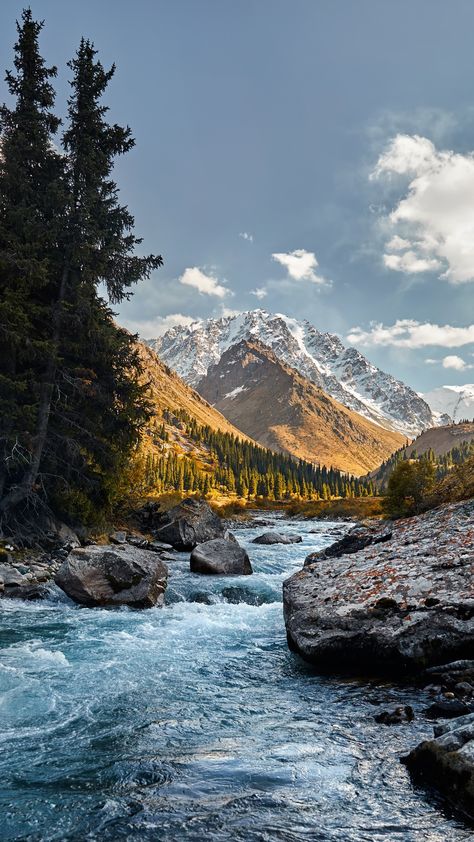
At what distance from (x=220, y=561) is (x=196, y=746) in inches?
718

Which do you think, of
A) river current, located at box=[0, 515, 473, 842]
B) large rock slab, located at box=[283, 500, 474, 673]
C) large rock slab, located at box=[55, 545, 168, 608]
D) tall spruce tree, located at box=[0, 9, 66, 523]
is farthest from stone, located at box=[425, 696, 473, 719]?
tall spruce tree, located at box=[0, 9, 66, 523]

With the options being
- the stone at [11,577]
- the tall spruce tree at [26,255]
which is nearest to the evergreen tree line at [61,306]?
the tall spruce tree at [26,255]

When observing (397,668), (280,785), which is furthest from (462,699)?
(280,785)

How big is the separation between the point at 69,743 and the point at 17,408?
19515 millimetres

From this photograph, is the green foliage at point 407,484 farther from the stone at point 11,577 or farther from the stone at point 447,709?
the stone at point 447,709

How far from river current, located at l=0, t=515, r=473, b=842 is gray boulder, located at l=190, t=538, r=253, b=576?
440 inches

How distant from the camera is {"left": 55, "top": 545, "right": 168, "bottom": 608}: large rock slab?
17016 millimetres

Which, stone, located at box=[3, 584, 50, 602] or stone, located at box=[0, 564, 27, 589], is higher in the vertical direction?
stone, located at box=[0, 564, 27, 589]

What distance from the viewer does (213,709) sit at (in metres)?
8.53

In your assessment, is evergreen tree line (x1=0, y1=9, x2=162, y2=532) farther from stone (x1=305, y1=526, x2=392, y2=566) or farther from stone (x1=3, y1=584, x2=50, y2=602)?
stone (x1=305, y1=526, x2=392, y2=566)

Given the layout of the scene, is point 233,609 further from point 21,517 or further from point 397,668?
point 21,517

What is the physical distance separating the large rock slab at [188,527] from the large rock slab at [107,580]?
18079 mm

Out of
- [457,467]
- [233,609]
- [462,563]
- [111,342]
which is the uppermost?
[111,342]

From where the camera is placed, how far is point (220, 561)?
25.0 m
